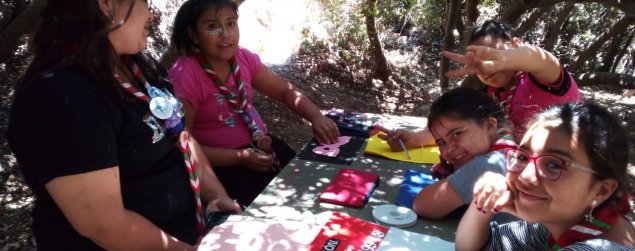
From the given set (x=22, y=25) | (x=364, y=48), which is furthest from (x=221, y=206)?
(x=364, y=48)

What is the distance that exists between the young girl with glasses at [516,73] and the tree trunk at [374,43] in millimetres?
4966

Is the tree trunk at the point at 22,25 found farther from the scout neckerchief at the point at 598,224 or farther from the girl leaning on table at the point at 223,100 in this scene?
the scout neckerchief at the point at 598,224

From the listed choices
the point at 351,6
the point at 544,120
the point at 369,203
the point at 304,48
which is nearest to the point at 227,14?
the point at 369,203

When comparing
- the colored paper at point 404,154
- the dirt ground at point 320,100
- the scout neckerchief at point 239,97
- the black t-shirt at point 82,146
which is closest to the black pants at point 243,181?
the scout neckerchief at point 239,97

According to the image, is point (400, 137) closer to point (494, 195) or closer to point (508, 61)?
point (508, 61)

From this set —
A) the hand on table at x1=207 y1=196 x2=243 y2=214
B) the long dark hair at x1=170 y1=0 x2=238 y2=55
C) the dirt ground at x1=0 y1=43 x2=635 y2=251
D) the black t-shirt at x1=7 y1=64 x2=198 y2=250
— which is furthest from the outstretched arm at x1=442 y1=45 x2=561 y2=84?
the dirt ground at x1=0 y1=43 x2=635 y2=251

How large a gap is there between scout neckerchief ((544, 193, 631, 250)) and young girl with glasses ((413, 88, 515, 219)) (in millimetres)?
544

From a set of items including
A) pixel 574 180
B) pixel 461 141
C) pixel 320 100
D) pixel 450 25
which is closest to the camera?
pixel 574 180

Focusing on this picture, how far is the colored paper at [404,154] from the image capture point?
271 cm

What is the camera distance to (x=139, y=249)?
1.79 metres

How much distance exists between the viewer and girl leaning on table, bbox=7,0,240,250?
1557 millimetres

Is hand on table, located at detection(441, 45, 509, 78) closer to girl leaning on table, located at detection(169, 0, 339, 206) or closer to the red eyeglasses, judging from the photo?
the red eyeglasses

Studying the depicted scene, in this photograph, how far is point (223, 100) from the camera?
115 inches

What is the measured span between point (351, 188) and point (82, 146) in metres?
1.16
